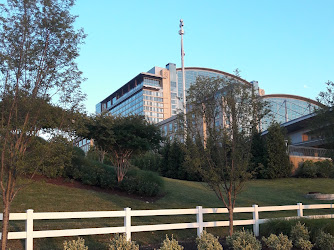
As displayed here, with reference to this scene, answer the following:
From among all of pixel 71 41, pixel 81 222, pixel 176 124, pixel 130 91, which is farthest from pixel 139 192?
pixel 130 91

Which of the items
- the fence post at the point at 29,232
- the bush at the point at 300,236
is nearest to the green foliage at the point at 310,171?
the bush at the point at 300,236

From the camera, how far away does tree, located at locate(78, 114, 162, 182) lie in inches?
642

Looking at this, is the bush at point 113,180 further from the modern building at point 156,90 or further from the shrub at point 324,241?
the modern building at point 156,90

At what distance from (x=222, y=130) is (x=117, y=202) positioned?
21.1 ft

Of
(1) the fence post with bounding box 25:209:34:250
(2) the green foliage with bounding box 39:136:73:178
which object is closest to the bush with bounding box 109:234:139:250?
(1) the fence post with bounding box 25:209:34:250

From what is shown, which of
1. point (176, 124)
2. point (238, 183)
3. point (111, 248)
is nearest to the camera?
point (111, 248)

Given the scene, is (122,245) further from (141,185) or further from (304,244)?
(141,185)

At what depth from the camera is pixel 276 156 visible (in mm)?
26469

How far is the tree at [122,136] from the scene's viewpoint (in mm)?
16312

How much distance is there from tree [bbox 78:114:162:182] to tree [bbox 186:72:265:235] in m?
6.60

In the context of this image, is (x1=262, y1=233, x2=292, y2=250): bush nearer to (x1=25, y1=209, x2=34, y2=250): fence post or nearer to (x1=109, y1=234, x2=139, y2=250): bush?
(x1=109, y1=234, x2=139, y2=250): bush

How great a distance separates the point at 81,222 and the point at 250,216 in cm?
670

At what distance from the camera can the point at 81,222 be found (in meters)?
11.2

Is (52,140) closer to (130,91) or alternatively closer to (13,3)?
(13,3)
